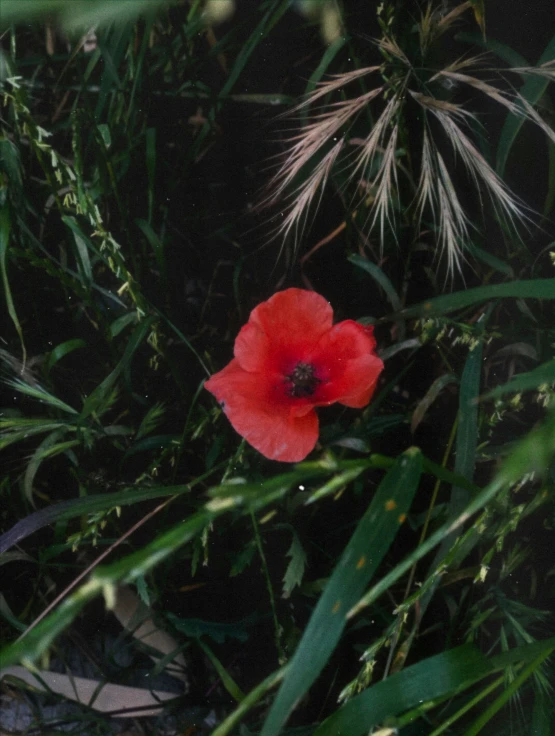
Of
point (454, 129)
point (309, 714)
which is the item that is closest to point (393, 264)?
point (454, 129)

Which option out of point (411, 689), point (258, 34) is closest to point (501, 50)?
point (258, 34)

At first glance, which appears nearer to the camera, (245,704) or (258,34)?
(245,704)

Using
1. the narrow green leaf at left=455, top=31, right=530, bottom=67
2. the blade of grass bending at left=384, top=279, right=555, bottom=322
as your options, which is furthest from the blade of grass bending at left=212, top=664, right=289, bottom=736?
the narrow green leaf at left=455, top=31, right=530, bottom=67

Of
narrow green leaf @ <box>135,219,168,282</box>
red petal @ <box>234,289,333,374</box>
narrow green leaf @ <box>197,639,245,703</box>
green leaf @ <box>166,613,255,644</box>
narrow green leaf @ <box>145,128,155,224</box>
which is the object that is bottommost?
narrow green leaf @ <box>197,639,245,703</box>

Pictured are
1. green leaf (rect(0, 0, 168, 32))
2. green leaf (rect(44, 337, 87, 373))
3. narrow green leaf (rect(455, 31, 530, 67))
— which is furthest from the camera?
green leaf (rect(44, 337, 87, 373))

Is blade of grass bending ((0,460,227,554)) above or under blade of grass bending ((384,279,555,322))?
under

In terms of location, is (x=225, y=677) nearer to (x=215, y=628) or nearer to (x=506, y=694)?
(x=215, y=628)

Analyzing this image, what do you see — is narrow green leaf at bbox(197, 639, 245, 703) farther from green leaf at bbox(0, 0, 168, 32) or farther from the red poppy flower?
green leaf at bbox(0, 0, 168, 32)

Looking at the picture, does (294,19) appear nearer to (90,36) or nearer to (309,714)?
(90,36)
